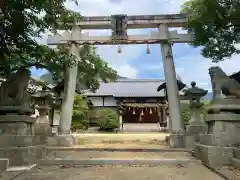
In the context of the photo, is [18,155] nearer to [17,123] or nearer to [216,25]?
[17,123]

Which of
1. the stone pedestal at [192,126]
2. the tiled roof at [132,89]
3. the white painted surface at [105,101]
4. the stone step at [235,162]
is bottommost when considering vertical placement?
the stone step at [235,162]

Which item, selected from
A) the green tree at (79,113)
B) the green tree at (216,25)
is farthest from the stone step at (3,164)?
the green tree at (79,113)

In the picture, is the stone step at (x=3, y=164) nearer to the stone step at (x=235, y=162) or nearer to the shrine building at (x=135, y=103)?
the stone step at (x=235, y=162)

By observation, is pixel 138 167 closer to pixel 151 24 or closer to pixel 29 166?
pixel 29 166

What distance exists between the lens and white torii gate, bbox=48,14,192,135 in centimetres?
1402

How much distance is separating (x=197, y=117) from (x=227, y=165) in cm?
592

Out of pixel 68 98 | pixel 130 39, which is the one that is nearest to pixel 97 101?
pixel 68 98

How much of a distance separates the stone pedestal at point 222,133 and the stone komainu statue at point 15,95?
484 cm

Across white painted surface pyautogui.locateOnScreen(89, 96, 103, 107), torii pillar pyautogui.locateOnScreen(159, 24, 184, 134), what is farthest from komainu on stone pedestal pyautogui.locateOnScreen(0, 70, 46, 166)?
white painted surface pyautogui.locateOnScreen(89, 96, 103, 107)

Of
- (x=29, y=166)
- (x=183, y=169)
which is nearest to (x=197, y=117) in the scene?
(x=183, y=169)

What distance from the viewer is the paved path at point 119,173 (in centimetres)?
626

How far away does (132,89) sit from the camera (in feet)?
119

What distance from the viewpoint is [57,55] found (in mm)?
9625

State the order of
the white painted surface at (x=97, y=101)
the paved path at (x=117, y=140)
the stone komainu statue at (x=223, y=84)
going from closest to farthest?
the stone komainu statue at (x=223, y=84), the paved path at (x=117, y=140), the white painted surface at (x=97, y=101)
